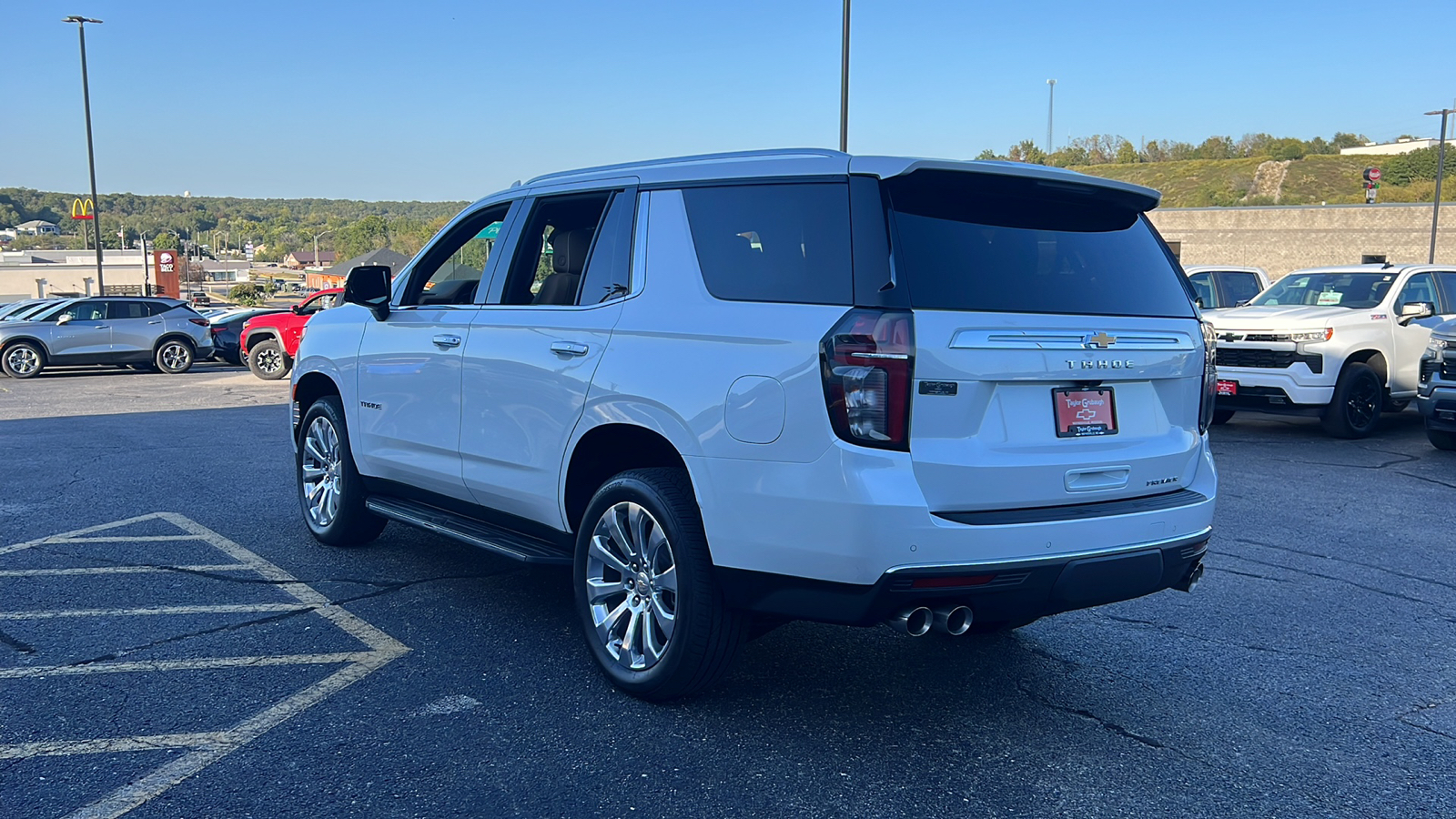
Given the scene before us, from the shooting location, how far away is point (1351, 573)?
6.25 metres

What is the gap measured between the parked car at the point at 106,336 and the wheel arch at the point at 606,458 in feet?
69.5

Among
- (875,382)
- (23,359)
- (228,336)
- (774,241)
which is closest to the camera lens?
(875,382)

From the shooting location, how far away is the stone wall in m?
57.8

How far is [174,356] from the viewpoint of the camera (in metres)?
23.4

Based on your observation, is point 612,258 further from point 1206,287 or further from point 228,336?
point 228,336

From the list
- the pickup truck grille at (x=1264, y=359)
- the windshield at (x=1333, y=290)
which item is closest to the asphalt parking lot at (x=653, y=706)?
the pickup truck grille at (x=1264, y=359)

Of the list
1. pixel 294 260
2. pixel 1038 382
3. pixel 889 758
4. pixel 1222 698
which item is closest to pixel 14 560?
pixel 889 758

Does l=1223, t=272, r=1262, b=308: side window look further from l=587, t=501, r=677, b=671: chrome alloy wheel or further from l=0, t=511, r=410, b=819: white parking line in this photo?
l=587, t=501, r=677, b=671: chrome alloy wheel

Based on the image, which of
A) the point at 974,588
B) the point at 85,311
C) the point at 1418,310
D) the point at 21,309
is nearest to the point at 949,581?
→ the point at 974,588

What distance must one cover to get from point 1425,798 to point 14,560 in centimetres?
659

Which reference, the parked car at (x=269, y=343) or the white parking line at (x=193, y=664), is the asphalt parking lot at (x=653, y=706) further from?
the parked car at (x=269, y=343)

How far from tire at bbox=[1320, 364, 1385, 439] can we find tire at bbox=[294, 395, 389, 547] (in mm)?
9693

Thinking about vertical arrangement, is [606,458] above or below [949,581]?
above

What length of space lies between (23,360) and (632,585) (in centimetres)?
2175
